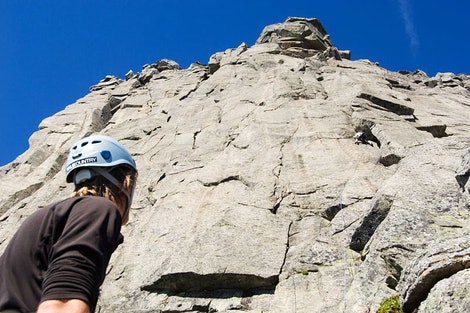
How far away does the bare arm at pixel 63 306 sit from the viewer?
3423mm

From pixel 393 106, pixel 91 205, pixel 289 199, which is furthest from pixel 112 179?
pixel 393 106

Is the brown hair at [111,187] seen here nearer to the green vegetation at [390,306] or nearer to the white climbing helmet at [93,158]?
the white climbing helmet at [93,158]

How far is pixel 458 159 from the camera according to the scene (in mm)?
13789

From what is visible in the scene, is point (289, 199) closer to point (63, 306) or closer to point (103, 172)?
point (103, 172)

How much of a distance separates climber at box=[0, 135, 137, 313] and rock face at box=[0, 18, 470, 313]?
5.24 metres

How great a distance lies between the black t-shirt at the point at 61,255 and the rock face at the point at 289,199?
5.23m

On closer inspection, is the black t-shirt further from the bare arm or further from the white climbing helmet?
the white climbing helmet

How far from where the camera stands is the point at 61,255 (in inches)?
145

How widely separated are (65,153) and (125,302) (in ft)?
61.3

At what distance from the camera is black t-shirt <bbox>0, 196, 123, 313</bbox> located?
358 centimetres

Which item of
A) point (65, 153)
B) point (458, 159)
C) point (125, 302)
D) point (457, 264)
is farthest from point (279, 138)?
point (65, 153)

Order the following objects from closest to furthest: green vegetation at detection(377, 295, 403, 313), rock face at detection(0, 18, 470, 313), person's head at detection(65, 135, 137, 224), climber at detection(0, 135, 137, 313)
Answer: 1. climber at detection(0, 135, 137, 313)
2. person's head at detection(65, 135, 137, 224)
3. green vegetation at detection(377, 295, 403, 313)
4. rock face at detection(0, 18, 470, 313)

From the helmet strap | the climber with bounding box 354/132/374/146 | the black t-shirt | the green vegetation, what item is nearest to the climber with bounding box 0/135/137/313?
the black t-shirt

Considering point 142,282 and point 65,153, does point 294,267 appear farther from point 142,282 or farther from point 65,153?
point 65,153
